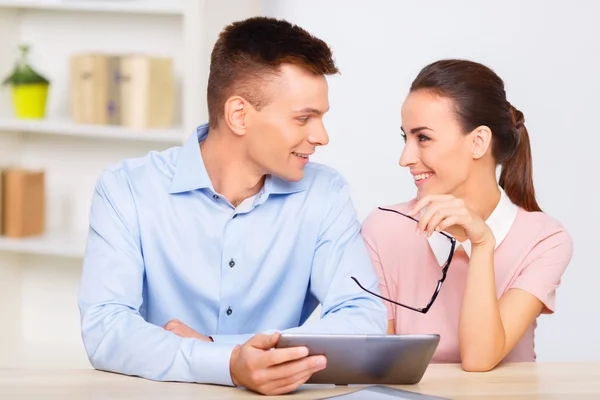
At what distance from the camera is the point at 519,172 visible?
2309mm

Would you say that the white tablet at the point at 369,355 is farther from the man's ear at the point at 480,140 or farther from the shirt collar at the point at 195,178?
the man's ear at the point at 480,140

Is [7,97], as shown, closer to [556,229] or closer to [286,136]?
[286,136]

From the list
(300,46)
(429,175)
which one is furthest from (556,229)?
(300,46)

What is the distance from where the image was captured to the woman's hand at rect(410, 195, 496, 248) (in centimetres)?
192

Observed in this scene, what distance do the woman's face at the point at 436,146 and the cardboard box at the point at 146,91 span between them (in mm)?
1528

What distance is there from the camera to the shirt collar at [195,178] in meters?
2.09

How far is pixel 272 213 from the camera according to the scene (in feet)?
7.00

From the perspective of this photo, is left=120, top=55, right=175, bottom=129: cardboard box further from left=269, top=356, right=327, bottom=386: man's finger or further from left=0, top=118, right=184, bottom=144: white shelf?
left=269, top=356, right=327, bottom=386: man's finger

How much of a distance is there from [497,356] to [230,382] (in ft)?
1.89

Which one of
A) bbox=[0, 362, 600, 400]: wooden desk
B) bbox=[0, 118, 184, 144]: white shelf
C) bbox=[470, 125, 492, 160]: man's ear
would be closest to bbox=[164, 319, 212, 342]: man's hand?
bbox=[0, 362, 600, 400]: wooden desk

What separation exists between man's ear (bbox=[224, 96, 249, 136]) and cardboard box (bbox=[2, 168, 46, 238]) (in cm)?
181

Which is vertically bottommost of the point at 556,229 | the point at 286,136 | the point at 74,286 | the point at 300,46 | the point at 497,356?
the point at 74,286

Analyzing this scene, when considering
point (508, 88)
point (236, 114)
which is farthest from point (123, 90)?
point (236, 114)

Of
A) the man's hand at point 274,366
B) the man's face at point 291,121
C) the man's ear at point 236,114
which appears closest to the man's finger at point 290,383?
the man's hand at point 274,366
